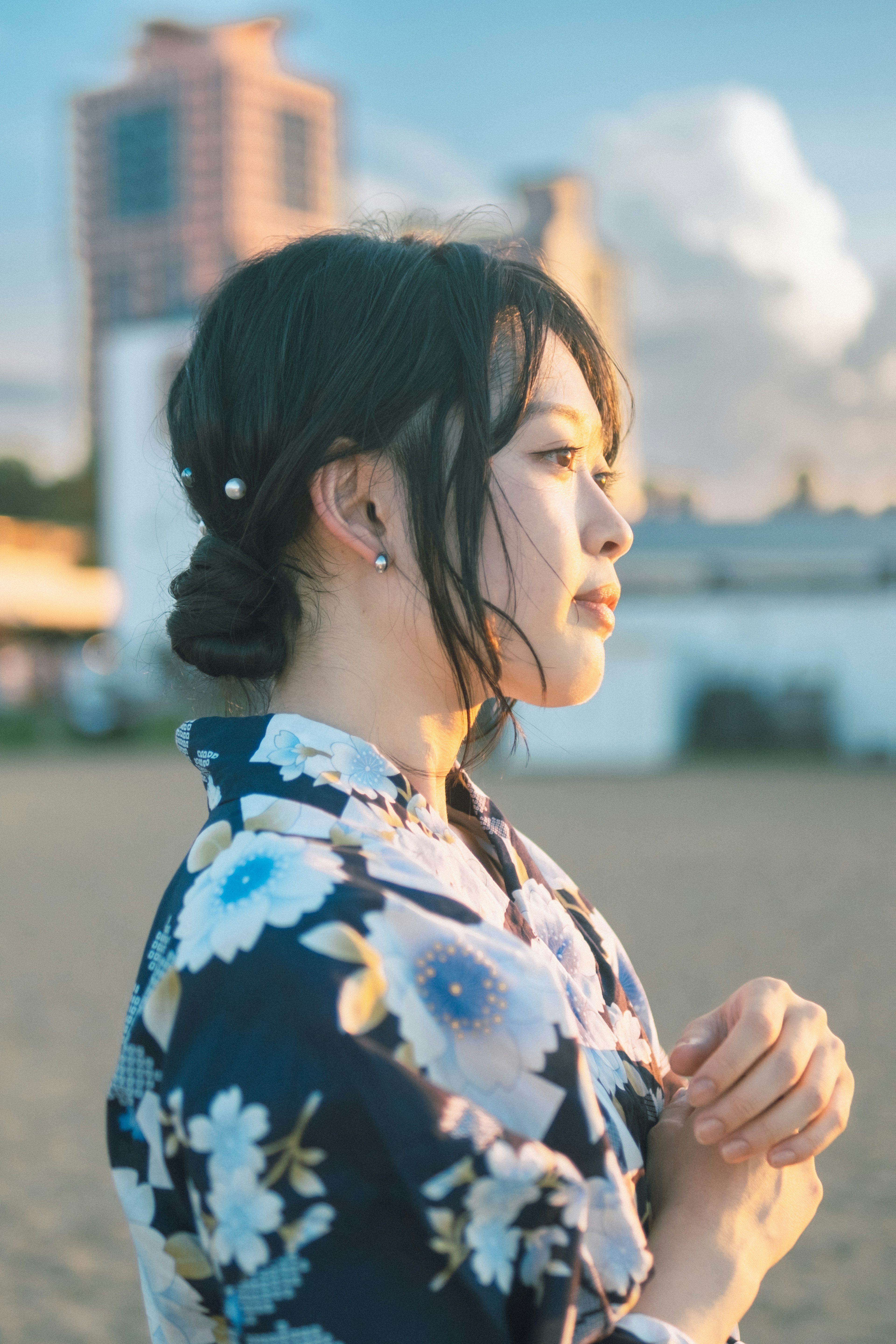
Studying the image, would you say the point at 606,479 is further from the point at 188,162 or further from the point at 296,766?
the point at 188,162

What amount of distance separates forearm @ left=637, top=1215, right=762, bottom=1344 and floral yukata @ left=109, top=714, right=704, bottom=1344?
0.04 m

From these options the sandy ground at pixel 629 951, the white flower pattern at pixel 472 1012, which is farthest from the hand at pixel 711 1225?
the sandy ground at pixel 629 951

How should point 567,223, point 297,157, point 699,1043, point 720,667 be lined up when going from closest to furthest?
point 699,1043, point 720,667, point 567,223, point 297,157

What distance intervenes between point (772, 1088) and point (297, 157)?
3562 inches

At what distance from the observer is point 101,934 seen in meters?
7.84

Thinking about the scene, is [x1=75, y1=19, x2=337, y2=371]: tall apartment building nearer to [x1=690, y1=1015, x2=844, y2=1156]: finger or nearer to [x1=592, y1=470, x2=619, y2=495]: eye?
[x1=592, y1=470, x2=619, y2=495]: eye

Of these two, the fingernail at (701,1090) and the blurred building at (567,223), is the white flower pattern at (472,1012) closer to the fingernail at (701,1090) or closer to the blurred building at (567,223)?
the fingernail at (701,1090)

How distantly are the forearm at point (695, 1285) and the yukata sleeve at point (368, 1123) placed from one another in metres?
0.08

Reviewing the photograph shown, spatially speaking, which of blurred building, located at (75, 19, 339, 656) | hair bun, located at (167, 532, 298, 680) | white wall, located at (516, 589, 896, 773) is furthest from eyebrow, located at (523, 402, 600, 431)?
blurred building, located at (75, 19, 339, 656)

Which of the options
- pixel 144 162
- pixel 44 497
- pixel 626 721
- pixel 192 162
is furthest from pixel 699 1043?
pixel 192 162

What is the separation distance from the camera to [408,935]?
34.6 inches

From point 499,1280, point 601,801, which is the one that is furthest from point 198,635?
point 601,801

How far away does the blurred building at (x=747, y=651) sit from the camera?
2252cm

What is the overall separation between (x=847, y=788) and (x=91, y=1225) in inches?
581
